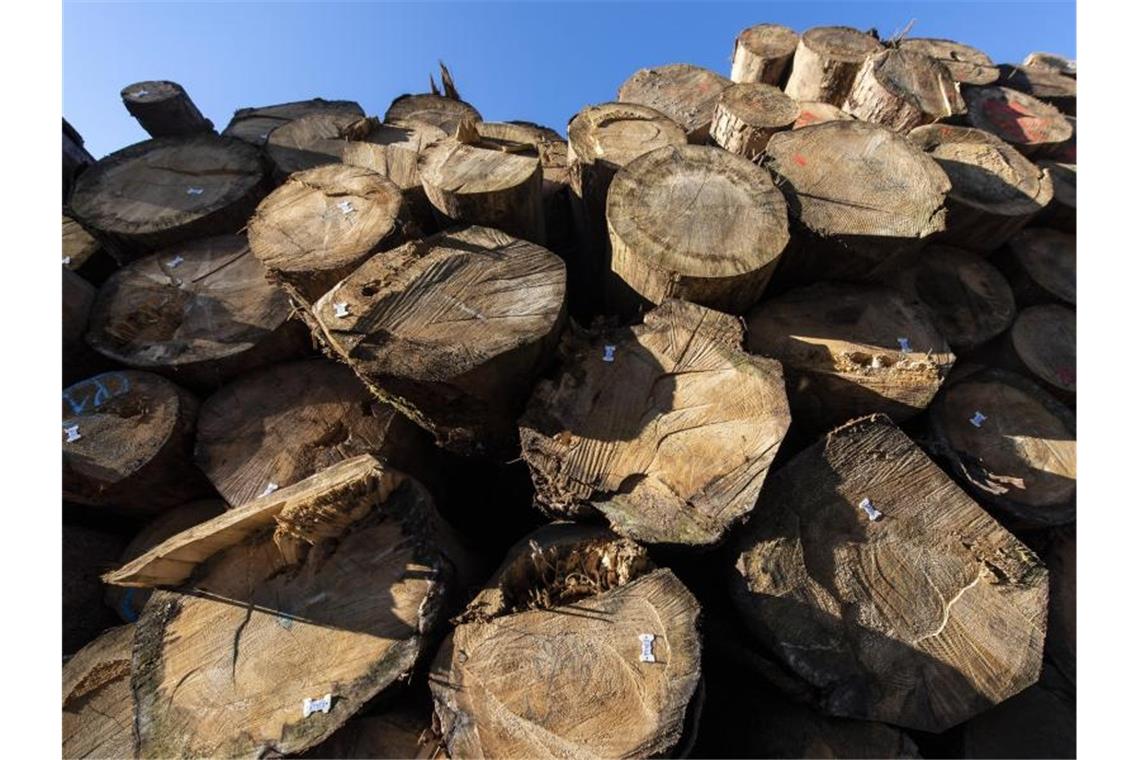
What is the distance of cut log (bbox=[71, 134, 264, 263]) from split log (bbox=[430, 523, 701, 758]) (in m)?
2.97

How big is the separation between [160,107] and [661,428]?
477 centimetres

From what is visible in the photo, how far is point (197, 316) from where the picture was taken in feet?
10.6

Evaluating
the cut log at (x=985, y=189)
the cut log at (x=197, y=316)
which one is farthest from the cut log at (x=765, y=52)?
the cut log at (x=197, y=316)

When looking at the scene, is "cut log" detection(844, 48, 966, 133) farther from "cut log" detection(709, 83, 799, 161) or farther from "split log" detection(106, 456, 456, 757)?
"split log" detection(106, 456, 456, 757)

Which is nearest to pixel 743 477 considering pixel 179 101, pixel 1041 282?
pixel 1041 282

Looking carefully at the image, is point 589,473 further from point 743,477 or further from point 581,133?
point 581,133

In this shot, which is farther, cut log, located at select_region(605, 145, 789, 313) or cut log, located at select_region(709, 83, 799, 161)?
cut log, located at select_region(709, 83, 799, 161)

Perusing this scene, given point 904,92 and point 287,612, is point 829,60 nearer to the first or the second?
point 904,92

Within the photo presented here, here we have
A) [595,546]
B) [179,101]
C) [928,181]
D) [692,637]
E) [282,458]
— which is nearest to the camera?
[692,637]

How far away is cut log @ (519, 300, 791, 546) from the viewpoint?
233 cm

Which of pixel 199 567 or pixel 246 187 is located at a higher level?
pixel 246 187

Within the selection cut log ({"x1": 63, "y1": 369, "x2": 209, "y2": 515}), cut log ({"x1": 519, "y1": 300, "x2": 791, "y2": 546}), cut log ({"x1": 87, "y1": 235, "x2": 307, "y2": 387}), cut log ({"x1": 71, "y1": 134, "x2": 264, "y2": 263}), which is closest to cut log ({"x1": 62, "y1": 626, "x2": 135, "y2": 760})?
cut log ({"x1": 63, "y1": 369, "x2": 209, "y2": 515})

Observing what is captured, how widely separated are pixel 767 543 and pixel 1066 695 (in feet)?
6.68

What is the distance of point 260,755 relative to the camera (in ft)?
6.77
